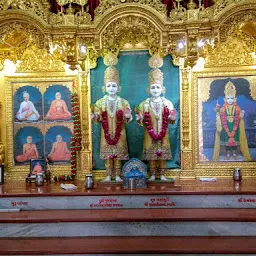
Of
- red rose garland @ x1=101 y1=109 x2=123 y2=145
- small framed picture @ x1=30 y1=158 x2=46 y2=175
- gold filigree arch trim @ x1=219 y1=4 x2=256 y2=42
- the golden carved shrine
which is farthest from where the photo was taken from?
small framed picture @ x1=30 y1=158 x2=46 y2=175

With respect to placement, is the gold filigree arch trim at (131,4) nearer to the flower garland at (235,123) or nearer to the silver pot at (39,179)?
the flower garland at (235,123)

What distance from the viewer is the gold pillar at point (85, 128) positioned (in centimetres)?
647

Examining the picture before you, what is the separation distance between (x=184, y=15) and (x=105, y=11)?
3.66ft

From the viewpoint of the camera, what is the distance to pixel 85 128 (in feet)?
21.3

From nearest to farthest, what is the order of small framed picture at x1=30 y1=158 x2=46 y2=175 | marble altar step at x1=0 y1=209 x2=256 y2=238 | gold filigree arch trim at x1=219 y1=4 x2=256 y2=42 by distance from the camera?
marble altar step at x1=0 y1=209 x2=256 y2=238 < gold filigree arch trim at x1=219 y1=4 x2=256 y2=42 < small framed picture at x1=30 y1=158 x2=46 y2=175

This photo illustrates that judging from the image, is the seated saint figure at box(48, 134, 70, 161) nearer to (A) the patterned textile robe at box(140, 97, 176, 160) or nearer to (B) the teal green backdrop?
(B) the teal green backdrop

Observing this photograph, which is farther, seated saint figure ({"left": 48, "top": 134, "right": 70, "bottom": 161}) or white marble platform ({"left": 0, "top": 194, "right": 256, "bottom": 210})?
seated saint figure ({"left": 48, "top": 134, "right": 70, "bottom": 161})

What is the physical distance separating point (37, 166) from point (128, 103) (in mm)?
1808

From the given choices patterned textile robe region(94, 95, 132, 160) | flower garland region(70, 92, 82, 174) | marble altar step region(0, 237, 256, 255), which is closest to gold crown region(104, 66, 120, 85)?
patterned textile robe region(94, 95, 132, 160)

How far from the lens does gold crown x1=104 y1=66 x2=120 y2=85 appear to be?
602 centimetres

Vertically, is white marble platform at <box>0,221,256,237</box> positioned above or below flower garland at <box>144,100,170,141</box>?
below

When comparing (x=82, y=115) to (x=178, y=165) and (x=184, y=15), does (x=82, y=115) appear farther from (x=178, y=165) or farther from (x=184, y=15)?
(x=184, y=15)

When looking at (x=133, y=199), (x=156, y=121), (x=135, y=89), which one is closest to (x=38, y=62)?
(x=135, y=89)

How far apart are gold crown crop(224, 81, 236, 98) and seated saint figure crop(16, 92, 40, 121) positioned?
3120 mm
